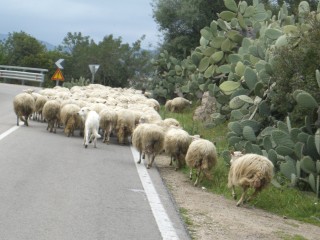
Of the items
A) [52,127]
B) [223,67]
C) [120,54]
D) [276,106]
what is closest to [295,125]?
[276,106]

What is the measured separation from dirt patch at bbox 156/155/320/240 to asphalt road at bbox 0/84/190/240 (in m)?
0.28

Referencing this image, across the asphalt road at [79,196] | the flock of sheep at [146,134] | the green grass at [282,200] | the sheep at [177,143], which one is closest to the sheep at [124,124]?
the flock of sheep at [146,134]

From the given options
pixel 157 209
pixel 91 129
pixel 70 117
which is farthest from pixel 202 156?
pixel 70 117

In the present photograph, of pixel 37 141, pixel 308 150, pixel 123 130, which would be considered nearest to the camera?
pixel 308 150

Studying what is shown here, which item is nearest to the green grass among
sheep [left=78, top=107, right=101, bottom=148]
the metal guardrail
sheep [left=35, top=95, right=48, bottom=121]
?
sheep [left=78, top=107, right=101, bottom=148]

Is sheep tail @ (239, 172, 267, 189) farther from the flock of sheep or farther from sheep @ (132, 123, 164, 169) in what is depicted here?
sheep @ (132, 123, 164, 169)

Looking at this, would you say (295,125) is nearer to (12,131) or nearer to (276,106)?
(276,106)

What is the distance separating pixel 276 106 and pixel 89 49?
40309 mm

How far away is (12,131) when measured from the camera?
1634 centimetres

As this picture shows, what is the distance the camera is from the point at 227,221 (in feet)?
26.3

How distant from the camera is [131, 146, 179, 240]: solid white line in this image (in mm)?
6891

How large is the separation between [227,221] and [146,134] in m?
4.41

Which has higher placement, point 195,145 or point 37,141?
point 195,145

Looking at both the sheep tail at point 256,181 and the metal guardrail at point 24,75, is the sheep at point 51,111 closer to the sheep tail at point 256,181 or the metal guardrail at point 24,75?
the sheep tail at point 256,181
